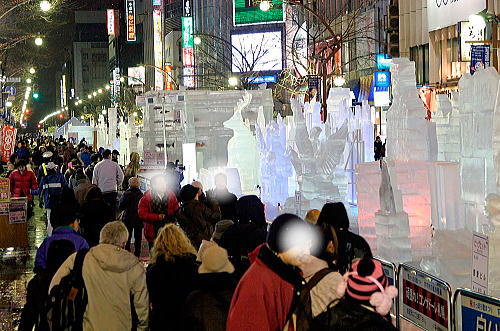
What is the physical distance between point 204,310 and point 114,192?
45.3ft

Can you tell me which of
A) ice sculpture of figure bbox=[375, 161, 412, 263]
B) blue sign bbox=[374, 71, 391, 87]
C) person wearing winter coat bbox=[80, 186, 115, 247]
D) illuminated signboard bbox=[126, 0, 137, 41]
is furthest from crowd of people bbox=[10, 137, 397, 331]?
illuminated signboard bbox=[126, 0, 137, 41]

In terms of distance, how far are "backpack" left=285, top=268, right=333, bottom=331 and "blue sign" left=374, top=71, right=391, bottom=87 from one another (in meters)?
43.1

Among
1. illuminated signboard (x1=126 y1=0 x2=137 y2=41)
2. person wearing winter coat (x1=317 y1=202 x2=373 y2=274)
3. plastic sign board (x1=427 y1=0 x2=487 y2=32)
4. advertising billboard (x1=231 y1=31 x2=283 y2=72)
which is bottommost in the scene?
person wearing winter coat (x1=317 y1=202 x2=373 y2=274)

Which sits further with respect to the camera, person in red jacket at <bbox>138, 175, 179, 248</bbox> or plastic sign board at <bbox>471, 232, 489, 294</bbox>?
person in red jacket at <bbox>138, 175, 179, 248</bbox>

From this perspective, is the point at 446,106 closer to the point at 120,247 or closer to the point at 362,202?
the point at 362,202

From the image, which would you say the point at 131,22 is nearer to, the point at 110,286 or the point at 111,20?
the point at 111,20

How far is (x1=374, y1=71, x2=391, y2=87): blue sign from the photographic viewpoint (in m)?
47.9

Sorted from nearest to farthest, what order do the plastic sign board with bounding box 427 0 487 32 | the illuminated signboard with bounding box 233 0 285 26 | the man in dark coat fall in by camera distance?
the man in dark coat < the plastic sign board with bounding box 427 0 487 32 < the illuminated signboard with bounding box 233 0 285 26

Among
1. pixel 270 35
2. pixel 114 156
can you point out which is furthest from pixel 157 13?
pixel 114 156

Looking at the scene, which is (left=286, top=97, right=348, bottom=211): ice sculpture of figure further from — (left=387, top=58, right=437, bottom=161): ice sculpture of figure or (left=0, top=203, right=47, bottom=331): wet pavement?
(left=0, top=203, right=47, bottom=331): wet pavement

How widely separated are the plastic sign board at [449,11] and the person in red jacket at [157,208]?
26654 millimetres

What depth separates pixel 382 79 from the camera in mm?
48125

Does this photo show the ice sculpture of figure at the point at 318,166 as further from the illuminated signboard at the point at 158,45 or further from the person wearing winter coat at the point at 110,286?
the illuminated signboard at the point at 158,45

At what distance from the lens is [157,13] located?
4722 inches
